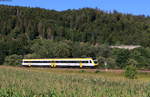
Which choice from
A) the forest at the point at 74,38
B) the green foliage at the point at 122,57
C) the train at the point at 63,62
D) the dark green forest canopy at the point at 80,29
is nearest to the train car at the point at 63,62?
the train at the point at 63,62

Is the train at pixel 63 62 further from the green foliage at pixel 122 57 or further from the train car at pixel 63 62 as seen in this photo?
the green foliage at pixel 122 57

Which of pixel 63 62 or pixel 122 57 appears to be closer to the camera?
pixel 63 62

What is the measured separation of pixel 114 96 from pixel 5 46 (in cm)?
8784

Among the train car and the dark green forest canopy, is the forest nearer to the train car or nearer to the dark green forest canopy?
the dark green forest canopy

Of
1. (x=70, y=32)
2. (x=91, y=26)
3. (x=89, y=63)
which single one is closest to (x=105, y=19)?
(x=91, y=26)

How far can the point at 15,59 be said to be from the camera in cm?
7656

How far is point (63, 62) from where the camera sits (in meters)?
56.3

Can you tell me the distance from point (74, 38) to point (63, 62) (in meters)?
91.5

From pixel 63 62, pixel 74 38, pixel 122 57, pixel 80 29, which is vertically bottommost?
pixel 63 62

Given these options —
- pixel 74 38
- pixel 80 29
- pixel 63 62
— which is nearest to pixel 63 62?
pixel 63 62

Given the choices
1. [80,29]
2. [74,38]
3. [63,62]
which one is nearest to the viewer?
[63,62]

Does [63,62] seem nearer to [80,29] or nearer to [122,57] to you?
[122,57]

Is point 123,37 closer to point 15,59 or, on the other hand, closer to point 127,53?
point 127,53

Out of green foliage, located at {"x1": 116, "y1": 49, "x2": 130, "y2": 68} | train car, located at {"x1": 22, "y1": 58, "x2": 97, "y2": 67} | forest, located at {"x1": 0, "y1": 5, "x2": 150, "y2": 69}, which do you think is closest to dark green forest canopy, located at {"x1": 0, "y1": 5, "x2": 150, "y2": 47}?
forest, located at {"x1": 0, "y1": 5, "x2": 150, "y2": 69}
